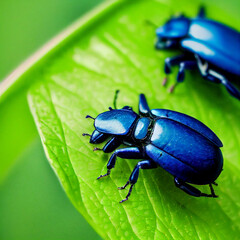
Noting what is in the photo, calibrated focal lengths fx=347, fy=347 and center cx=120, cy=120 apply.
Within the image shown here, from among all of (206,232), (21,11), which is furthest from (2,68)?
(206,232)

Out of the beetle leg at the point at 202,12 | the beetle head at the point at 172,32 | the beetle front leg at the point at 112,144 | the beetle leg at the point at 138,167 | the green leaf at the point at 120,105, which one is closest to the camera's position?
the green leaf at the point at 120,105

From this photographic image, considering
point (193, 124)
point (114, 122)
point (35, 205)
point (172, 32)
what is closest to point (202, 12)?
point (172, 32)

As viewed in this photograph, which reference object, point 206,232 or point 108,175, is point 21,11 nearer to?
point 108,175

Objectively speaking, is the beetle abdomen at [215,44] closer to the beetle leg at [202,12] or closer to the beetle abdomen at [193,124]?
the beetle leg at [202,12]

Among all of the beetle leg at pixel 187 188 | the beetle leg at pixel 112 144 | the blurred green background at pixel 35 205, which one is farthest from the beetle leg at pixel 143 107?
the blurred green background at pixel 35 205

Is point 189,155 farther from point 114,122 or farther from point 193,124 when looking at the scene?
point 114,122

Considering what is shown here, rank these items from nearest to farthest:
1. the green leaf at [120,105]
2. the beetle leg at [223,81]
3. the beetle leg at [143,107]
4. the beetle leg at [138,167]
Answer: the green leaf at [120,105], the beetle leg at [138,167], the beetle leg at [143,107], the beetle leg at [223,81]

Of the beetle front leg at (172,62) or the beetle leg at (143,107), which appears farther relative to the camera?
the beetle front leg at (172,62)

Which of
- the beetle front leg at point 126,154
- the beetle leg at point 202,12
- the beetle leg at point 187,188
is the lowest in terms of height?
the beetle leg at point 187,188
